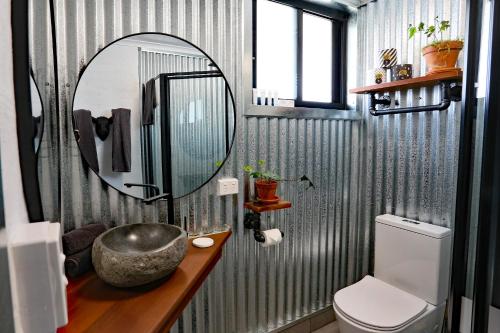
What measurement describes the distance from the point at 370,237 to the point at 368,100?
1.14m

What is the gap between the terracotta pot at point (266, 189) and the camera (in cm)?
179

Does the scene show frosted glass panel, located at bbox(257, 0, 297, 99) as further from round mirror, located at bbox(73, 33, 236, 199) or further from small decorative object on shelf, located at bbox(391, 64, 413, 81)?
small decorative object on shelf, located at bbox(391, 64, 413, 81)

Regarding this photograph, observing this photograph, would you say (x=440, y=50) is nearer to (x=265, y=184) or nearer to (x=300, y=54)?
(x=300, y=54)

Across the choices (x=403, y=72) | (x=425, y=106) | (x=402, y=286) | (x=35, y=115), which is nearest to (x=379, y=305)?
(x=402, y=286)

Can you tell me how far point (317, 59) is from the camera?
236cm

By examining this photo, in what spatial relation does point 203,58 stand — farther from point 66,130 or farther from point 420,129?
point 420,129

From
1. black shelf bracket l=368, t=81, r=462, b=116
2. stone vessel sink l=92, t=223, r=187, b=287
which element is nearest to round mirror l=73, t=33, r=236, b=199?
stone vessel sink l=92, t=223, r=187, b=287

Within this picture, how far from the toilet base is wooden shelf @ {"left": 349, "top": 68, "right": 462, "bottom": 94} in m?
1.41

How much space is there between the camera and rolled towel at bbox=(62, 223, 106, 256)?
1.09 metres

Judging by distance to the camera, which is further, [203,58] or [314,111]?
[314,111]

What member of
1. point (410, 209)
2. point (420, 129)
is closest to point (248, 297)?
point (410, 209)

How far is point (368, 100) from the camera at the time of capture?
236cm

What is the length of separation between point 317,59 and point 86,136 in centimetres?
182

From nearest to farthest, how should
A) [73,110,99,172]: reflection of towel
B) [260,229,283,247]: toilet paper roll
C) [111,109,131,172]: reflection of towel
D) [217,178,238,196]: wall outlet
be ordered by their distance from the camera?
[73,110,99,172]: reflection of towel < [111,109,131,172]: reflection of towel < [217,178,238,196]: wall outlet < [260,229,283,247]: toilet paper roll
